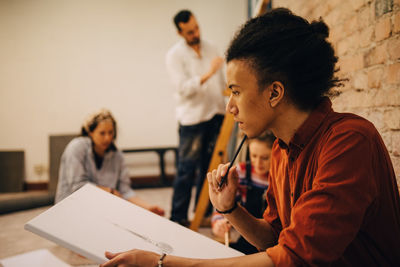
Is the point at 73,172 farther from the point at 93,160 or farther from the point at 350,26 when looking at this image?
the point at 350,26

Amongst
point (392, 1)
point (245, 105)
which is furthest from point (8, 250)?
point (392, 1)

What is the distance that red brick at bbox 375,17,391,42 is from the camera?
2.96ft

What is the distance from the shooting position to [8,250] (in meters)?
1.97

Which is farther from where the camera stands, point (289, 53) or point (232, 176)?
point (232, 176)

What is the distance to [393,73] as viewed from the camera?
0.89 m

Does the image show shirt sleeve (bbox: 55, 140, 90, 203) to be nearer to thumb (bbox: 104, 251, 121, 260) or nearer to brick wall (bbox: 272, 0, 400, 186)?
thumb (bbox: 104, 251, 121, 260)

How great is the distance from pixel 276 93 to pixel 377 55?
0.51 m

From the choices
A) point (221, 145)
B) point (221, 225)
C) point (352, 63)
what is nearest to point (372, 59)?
point (352, 63)

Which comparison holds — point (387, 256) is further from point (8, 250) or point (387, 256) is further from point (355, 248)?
point (8, 250)

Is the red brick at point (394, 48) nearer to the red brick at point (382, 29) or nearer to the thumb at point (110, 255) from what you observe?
the red brick at point (382, 29)

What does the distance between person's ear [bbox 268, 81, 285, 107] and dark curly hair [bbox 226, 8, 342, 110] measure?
0.04 ft

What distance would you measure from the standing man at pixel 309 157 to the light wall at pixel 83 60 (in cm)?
312

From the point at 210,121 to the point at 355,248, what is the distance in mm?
1780

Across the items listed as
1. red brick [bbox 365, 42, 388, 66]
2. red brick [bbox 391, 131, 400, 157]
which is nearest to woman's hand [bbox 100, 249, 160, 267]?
red brick [bbox 391, 131, 400, 157]
